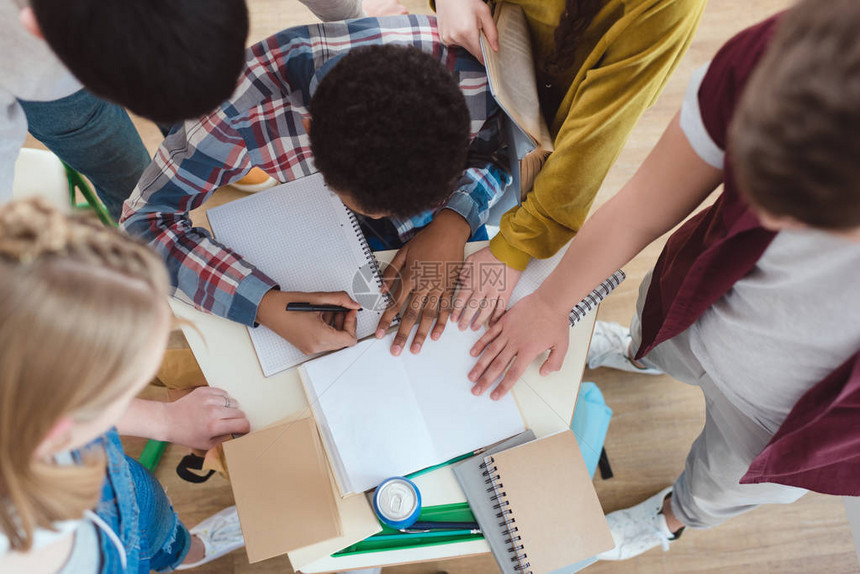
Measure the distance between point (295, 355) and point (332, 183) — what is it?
0.29 metres

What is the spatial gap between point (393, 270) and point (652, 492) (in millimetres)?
1039

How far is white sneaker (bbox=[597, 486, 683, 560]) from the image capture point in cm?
136

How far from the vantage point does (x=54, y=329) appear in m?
0.45

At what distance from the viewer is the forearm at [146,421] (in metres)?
0.87

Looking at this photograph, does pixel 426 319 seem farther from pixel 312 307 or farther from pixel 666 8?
pixel 666 8

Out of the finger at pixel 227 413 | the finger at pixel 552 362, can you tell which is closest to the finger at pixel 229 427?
the finger at pixel 227 413

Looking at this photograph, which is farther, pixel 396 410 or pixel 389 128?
pixel 396 410

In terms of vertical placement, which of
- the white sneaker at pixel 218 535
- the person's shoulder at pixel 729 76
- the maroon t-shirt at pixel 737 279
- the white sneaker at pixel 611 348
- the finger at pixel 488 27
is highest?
the person's shoulder at pixel 729 76

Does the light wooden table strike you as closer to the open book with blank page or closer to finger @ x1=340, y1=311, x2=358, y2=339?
finger @ x1=340, y1=311, x2=358, y2=339

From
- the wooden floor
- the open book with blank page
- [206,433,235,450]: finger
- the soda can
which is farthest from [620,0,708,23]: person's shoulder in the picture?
the wooden floor

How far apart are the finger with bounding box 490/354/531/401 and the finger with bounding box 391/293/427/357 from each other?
0.16 m

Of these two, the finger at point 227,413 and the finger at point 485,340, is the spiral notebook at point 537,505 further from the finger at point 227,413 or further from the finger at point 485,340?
the finger at point 227,413

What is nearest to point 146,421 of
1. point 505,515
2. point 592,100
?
point 505,515

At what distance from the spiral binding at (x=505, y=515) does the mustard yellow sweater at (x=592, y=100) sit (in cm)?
34
